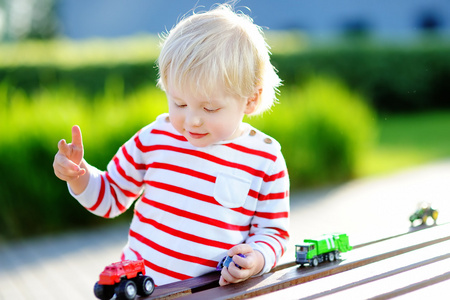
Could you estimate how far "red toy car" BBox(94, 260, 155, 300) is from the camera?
1580 mm

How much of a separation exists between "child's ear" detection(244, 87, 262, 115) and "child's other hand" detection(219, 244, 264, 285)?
0.45 meters

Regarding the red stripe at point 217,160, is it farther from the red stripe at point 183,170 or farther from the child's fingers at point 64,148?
the child's fingers at point 64,148

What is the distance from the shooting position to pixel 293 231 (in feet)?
20.4

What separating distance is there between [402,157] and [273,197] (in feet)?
27.3

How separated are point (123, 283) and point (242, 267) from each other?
36cm

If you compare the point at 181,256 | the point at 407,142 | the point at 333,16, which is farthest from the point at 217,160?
the point at 333,16

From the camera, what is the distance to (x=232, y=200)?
2.03m

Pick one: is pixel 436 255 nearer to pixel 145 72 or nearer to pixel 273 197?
pixel 273 197

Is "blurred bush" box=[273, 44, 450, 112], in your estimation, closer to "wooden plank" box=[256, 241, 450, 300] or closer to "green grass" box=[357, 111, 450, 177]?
"green grass" box=[357, 111, 450, 177]

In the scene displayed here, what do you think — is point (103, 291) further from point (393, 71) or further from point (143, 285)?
point (393, 71)

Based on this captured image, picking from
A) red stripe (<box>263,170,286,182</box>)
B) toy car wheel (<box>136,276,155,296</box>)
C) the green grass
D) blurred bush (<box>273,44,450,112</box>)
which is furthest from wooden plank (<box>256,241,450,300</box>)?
blurred bush (<box>273,44,450,112</box>)

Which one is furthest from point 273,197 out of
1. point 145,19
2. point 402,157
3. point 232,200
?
point 145,19

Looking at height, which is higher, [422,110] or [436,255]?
[422,110]

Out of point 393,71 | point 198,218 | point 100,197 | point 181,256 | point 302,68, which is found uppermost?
point 302,68
